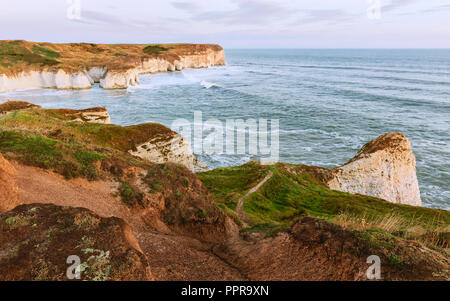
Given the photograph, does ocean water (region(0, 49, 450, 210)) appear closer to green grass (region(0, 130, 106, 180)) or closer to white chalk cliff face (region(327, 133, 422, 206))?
white chalk cliff face (region(327, 133, 422, 206))

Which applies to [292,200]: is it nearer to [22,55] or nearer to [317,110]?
[317,110]

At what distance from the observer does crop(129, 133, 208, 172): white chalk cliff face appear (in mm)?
25703

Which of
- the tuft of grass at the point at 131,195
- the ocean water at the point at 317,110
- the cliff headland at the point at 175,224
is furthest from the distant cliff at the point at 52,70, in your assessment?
the tuft of grass at the point at 131,195

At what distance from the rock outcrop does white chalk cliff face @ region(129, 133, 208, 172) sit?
58.4 feet

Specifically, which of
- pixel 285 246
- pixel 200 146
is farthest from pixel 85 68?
pixel 285 246

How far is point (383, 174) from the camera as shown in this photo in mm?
26469

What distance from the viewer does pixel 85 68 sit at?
83562mm

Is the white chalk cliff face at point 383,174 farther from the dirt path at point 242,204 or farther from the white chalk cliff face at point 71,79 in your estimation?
the white chalk cliff face at point 71,79

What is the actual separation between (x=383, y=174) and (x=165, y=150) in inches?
827

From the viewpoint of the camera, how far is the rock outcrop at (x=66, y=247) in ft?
19.1

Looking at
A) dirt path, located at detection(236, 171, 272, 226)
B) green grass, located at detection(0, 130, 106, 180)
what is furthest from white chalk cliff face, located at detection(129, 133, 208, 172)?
green grass, located at detection(0, 130, 106, 180)

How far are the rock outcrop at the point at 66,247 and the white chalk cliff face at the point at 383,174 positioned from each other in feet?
75.2
